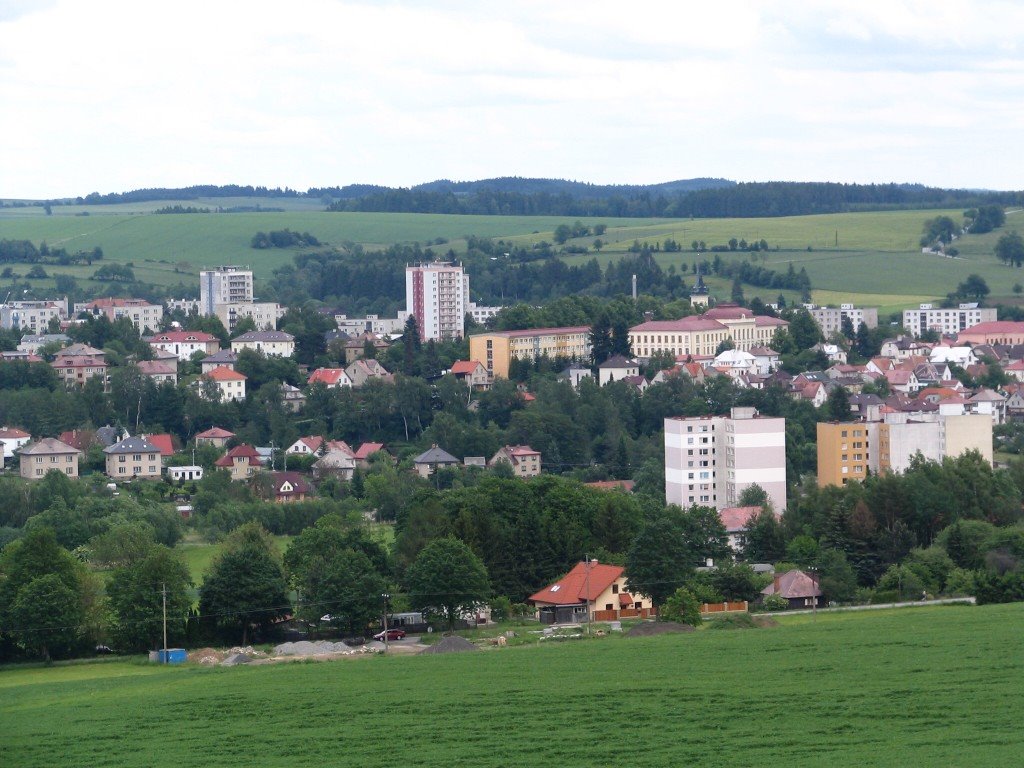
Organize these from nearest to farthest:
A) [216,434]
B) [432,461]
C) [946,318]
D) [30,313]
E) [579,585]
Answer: [579,585] → [432,461] → [216,434] → [946,318] → [30,313]

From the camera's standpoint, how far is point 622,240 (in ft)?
510

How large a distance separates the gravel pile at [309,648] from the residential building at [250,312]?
6842 cm

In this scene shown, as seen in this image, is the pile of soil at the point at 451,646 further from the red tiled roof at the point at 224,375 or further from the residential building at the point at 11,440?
the red tiled roof at the point at 224,375

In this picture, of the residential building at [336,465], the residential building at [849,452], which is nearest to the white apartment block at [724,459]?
the residential building at [849,452]

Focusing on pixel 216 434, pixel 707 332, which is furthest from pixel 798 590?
pixel 707 332

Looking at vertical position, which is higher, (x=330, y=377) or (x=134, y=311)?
(x=134, y=311)

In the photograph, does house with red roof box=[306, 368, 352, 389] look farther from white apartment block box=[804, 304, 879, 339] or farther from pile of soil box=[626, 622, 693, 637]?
pile of soil box=[626, 622, 693, 637]

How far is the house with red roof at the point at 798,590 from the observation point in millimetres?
42938

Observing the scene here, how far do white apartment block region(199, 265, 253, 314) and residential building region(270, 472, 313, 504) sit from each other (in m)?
52.2

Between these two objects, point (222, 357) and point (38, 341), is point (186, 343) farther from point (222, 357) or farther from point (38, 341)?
point (38, 341)

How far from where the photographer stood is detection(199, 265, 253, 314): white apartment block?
390 feet

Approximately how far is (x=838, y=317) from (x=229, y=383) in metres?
38.7

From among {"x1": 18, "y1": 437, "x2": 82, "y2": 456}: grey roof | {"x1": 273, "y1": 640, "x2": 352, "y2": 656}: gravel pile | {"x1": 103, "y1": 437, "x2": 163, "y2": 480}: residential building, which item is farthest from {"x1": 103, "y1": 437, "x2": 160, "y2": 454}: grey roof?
{"x1": 273, "y1": 640, "x2": 352, "y2": 656}: gravel pile

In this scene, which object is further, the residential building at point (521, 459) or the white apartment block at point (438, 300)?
the white apartment block at point (438, 300)
